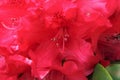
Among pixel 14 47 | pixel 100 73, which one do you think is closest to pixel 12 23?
pixel 14 47

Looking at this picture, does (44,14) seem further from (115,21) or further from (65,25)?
(115,21)

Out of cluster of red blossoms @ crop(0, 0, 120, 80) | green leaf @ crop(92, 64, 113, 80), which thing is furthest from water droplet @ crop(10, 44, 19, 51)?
green leaf @ crop(92, 64, 113, 80)

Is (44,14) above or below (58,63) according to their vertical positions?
above

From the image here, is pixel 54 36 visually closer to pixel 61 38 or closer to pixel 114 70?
pixel 61 38

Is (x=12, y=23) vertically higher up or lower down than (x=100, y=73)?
higher up

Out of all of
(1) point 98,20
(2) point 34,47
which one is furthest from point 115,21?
(2) point 34,47

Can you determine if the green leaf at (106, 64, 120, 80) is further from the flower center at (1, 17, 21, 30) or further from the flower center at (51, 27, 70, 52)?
the flower center at (1, 17, 21, 30)

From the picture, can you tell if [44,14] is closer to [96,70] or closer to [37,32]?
[37,32]

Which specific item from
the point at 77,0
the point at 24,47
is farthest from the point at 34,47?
the point at 77,0
